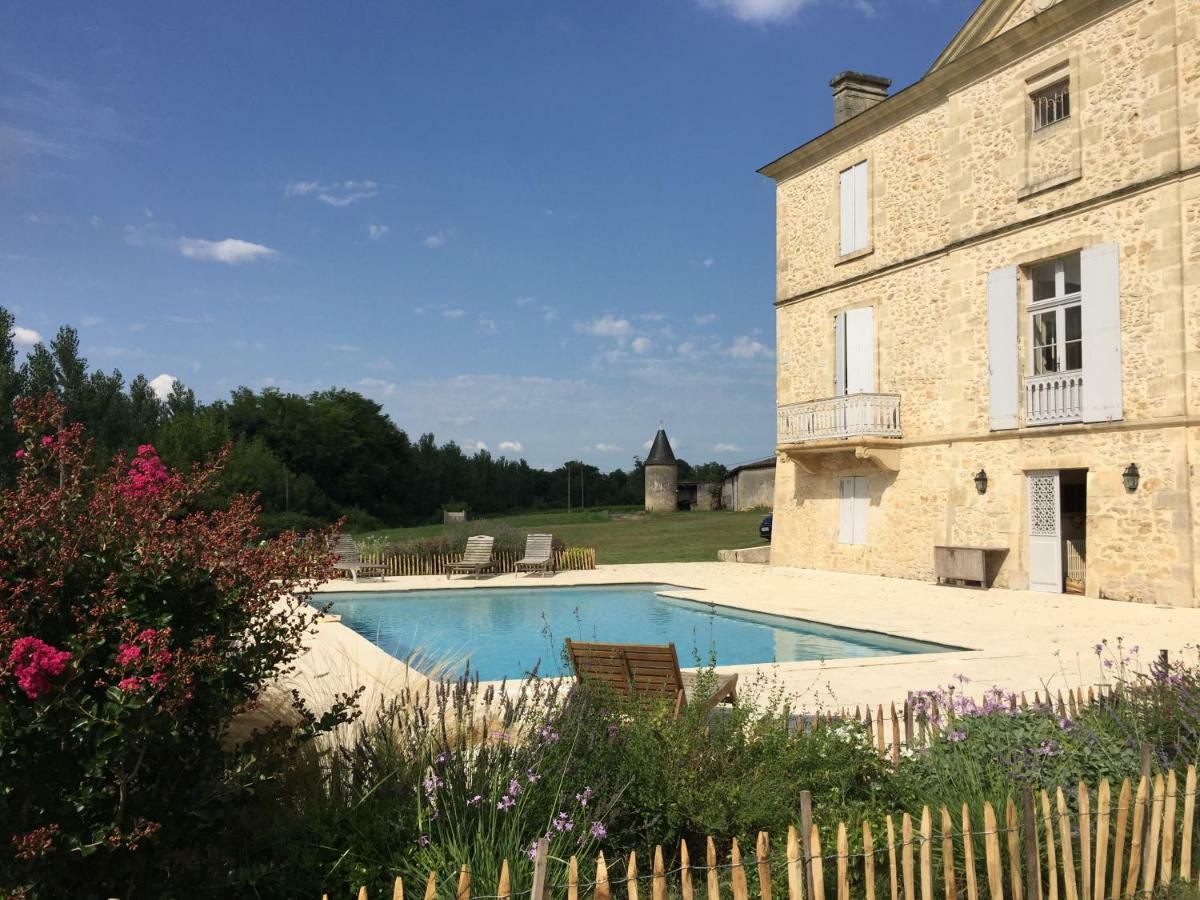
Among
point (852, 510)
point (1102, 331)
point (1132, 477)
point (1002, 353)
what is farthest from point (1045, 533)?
point (852, 510)

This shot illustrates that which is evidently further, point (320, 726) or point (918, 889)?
point (918, 889)

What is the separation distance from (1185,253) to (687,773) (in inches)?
490

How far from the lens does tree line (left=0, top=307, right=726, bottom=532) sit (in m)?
28.2

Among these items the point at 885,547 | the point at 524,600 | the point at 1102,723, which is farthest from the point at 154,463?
the point at 885,547

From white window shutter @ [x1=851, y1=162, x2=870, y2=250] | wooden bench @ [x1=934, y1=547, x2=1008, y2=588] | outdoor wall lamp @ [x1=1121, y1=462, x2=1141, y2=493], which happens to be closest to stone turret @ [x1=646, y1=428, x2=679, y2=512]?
white window shutter @ [x1=851, y1=162, x2=870, y2=250]

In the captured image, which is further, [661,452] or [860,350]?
[661,452]

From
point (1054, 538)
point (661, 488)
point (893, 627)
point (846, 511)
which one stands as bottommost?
point (893, 627)

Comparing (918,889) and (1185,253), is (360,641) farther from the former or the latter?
(1185,253)

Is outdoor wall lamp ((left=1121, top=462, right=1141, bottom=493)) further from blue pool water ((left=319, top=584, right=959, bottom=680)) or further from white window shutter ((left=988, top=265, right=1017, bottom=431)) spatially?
blue pool water ((left=319, top=584, right=959, bottom=680))

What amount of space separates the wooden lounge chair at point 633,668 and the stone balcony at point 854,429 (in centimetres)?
1212

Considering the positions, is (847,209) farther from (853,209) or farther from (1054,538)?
(1054,538)

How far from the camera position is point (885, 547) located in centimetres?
1761

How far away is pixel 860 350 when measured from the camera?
18.1 meters

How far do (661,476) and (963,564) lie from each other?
35.0 meters
